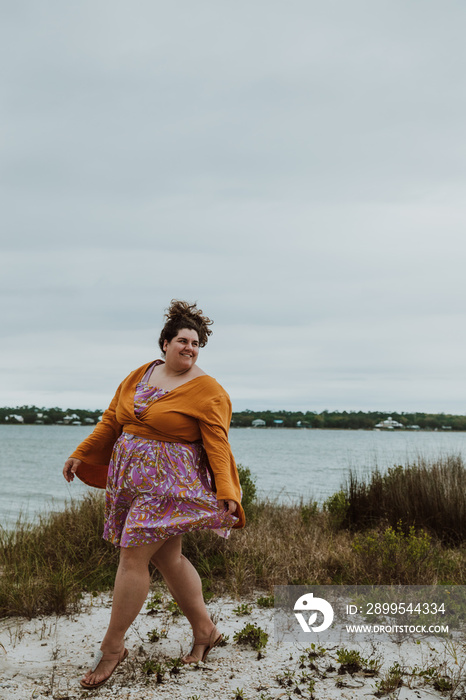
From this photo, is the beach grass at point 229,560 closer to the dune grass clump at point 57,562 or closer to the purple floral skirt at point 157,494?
the dune grass clump at point 57,562

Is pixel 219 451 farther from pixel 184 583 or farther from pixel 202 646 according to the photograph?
pixel 202 646

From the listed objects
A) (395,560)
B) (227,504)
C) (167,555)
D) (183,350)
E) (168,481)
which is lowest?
(395,560)

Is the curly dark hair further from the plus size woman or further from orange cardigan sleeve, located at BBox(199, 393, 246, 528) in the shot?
orange cardigan sleeve, located at BBox(199, 393, 246, 528)

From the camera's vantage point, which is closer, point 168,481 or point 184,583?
point 168,481

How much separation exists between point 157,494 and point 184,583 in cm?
66

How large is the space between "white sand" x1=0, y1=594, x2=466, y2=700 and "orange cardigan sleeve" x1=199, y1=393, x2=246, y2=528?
91cm

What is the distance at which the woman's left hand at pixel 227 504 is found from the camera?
136 inches

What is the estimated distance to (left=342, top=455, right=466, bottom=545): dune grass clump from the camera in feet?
25.0

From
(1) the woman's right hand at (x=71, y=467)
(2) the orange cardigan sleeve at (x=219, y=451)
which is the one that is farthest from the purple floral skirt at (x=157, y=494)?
(1) the woman's right hand at (x=71, y=467)

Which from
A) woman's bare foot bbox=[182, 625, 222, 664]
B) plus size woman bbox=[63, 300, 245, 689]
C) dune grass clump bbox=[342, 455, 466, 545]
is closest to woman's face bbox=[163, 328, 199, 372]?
plus size woman bbox=[63, 300, 245, 689]

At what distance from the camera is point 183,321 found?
3.83 meters

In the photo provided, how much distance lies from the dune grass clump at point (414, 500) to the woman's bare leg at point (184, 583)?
14.2ft

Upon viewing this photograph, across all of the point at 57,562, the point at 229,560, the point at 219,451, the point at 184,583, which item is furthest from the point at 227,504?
the point at 57,562

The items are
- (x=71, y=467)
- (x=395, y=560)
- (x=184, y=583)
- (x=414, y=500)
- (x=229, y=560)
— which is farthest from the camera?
(x=414, y=500)
